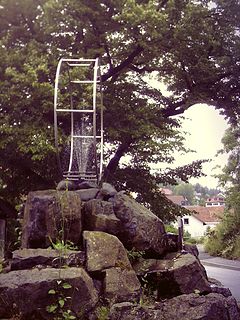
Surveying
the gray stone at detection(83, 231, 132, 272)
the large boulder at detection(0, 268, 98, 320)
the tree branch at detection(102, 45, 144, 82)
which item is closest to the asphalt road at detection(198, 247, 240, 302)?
Answer: the gray stone at detection(83, 231, 132, 272)

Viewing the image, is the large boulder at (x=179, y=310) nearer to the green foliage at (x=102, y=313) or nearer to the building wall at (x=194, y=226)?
the green foliage at (x=102, y=313)

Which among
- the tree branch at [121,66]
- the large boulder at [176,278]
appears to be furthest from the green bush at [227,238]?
the large boulder at [176,278]

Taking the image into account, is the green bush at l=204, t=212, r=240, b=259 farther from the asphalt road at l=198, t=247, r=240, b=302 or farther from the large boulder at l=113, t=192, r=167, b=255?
the large boulder at l=113, t=192, r=167, b=255

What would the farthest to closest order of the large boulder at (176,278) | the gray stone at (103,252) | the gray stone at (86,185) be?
the gray stone at (86,185), the large boulder at (176,278), the gray stone at (103,252)

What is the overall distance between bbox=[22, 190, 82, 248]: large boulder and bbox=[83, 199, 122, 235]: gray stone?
0.30 m

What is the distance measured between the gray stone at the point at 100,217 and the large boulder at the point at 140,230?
16 centimetres

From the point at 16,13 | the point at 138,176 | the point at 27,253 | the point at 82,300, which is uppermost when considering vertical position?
the point at 16,13

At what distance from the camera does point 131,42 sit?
16.1m

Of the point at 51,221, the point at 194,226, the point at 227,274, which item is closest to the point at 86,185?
the point at 51,221

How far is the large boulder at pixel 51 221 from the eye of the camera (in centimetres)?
752

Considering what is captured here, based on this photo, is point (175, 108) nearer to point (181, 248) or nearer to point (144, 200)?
point (144, 200)

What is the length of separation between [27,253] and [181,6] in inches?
519

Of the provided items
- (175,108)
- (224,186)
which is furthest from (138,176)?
(224,186)

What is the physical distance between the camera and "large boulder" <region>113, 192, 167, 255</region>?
7871mm
